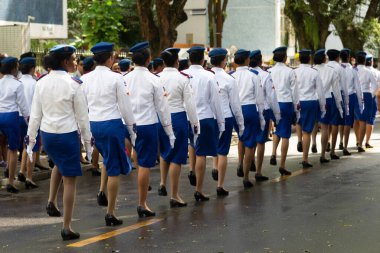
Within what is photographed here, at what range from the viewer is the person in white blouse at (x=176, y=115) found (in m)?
10.7

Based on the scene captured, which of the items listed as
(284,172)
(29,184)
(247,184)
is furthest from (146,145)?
(284,172)

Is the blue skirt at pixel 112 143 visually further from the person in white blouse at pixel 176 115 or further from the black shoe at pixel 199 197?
the black shoe at pixel 199 197

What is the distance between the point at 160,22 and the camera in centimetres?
2234

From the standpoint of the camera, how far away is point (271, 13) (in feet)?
191

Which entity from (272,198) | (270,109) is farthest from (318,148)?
(272,198)

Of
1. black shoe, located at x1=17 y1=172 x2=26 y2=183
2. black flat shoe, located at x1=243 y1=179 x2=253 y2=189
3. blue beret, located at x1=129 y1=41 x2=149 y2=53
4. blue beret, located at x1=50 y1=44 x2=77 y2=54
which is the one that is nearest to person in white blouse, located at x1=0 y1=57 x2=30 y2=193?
black shoe, located at x1=17 y1=172 x2=26 y2=183

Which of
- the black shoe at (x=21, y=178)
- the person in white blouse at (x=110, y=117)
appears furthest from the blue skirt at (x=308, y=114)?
the person in white blouse at (x=110, y=117)

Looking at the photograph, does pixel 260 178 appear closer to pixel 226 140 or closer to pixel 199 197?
pixel 226 140

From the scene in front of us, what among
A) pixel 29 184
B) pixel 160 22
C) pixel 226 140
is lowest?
pixel 29 184

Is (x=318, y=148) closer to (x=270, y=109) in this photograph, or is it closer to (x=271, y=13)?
(x=270, y=109)

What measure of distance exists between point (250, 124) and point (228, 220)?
127 inches

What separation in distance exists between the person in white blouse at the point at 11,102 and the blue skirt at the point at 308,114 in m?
4.93

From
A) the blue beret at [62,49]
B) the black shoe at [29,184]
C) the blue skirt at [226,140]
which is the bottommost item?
the black shoe at [29,184]

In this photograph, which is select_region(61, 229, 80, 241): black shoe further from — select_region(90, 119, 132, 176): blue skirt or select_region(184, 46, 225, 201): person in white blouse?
select_region(184, 46, 225, 201): person in white blouse
